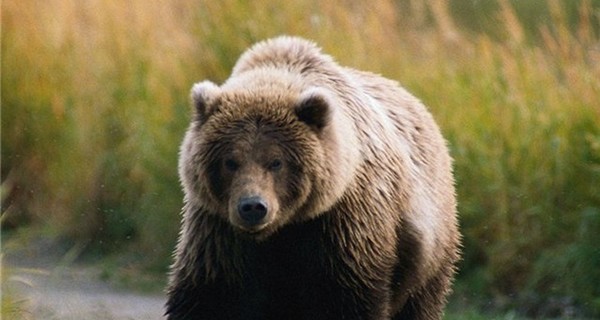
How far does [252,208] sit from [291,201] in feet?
0.90

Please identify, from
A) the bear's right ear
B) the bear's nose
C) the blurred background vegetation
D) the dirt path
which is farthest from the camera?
the blurred background vegetation

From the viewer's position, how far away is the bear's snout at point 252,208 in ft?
19.1

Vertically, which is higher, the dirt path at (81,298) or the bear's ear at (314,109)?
the bear's ear at (314,109)

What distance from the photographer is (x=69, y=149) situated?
37.2ft

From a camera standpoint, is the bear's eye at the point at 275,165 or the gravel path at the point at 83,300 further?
the gravel path at the point at 83,300

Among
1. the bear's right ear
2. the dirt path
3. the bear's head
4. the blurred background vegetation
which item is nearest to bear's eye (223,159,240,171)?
the bear's head

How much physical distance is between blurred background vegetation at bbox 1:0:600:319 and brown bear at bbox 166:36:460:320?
2834mm

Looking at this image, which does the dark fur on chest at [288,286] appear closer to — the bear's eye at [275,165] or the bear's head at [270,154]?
the bear's head at [270,154]

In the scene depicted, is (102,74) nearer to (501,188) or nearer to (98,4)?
(98,4)

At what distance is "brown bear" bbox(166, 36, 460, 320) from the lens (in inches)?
237

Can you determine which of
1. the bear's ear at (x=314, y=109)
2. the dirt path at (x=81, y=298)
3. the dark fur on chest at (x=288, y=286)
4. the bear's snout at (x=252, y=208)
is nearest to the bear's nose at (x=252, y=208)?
the bear's snout at (x=252, y=208)

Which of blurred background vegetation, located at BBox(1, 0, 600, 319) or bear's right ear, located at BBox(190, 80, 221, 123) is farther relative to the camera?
blurred background vegetation, located at BBox(1, 0, 600, 319)

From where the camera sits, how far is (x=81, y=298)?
965 cm

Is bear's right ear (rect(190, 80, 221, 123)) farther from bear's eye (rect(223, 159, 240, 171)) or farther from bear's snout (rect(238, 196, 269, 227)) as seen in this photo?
bear's snout (rect(238, 196, 269, 227))
